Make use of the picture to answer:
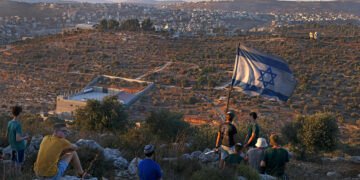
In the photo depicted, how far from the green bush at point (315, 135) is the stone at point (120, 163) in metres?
8.26

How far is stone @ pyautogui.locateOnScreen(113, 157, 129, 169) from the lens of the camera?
719 cm

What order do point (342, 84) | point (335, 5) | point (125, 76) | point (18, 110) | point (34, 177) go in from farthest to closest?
point (335, 5) → point (125, 76) → point (342, 84) → point (18, 110) → point (34, 177)

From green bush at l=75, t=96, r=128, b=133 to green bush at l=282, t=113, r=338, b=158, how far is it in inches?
294

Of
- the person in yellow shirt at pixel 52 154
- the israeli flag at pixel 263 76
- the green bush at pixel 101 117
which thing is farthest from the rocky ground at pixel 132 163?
the green bush at pixel 101 117

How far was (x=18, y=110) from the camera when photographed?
6465mm

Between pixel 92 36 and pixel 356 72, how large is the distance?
41.0 meters

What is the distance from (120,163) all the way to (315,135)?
9383 millimetres

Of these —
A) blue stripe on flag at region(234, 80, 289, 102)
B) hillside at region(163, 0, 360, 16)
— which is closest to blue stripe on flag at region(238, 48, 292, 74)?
blue stripe on flag at region(234, 80, 289, 102)

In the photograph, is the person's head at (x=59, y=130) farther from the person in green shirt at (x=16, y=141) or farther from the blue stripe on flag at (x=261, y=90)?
the blue stripe on flag at (x=261, y=90)

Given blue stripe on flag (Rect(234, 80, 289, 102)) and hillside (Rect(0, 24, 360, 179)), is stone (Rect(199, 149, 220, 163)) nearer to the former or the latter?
hillside (Rect(0, 24, 360, 179))

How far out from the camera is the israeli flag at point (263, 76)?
9172mm

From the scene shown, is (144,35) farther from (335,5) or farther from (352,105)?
(335,5)

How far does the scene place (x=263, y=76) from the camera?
9281mm

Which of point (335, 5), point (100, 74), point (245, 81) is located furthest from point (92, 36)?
point (335, 5)
